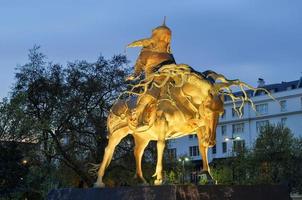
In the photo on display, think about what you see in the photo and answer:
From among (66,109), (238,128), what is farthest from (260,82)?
(66,109)

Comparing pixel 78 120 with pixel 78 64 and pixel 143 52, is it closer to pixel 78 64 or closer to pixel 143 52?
pixel 78 64

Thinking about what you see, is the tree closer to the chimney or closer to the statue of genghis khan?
the statue of genghis khan

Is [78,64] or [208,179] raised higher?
[78,64]

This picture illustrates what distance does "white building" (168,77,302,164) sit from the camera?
73.9 meters

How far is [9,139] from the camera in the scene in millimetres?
34031

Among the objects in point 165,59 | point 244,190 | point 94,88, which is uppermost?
point 94,88

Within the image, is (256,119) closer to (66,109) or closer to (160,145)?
(66,109)

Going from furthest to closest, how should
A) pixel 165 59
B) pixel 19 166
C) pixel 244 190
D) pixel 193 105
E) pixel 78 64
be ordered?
pixel 78 64
pixel 19 166
pixel 165 59
pixel 193 105
pixel 244 190

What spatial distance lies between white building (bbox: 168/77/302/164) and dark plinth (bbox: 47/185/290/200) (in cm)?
5646

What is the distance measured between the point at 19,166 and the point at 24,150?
133cm

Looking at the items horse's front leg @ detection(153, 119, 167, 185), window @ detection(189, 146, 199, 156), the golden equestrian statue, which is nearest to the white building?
window @ detection(189, 146, 199, 156)

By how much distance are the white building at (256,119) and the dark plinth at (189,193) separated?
5646 centimetres

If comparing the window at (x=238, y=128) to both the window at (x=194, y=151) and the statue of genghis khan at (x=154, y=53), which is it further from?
the statue of genghis khan at (x=154, y=53)

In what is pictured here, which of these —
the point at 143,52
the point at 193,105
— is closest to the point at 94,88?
the point at 143,52
